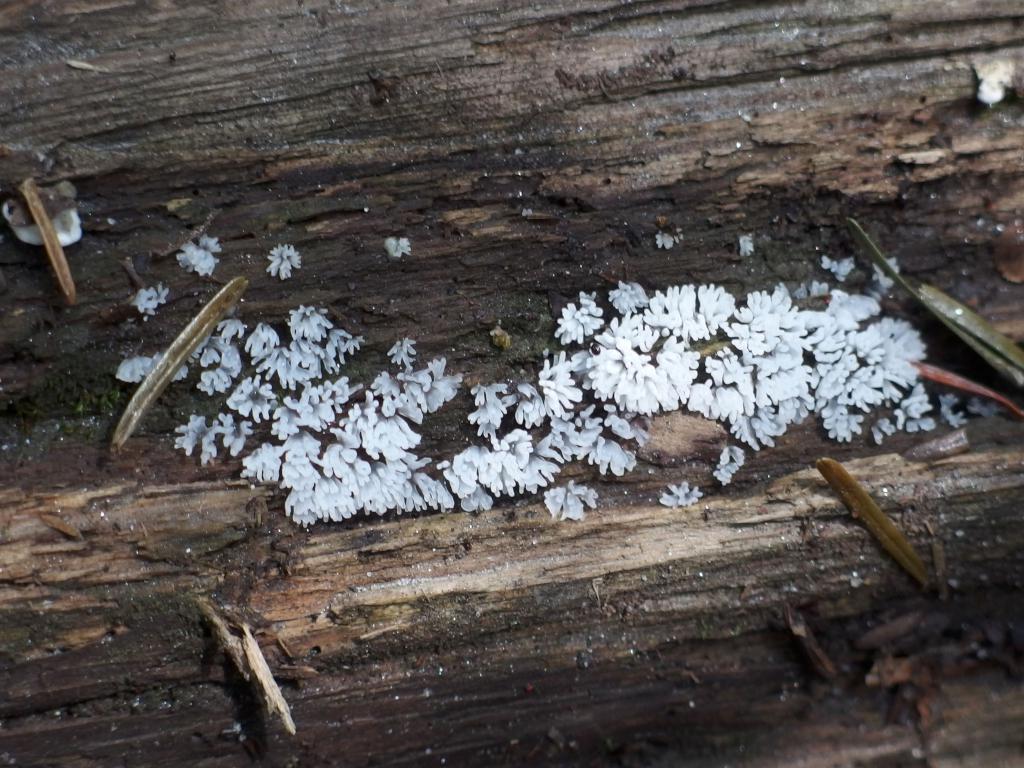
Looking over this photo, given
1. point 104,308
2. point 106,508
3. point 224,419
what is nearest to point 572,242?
point 224,419

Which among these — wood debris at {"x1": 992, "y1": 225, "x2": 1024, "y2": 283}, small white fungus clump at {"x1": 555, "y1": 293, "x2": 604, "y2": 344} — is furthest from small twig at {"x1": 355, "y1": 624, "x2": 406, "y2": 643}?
wood debris at {"x1": 992, "y1": 225, "x2": 1024, "y2": 283}

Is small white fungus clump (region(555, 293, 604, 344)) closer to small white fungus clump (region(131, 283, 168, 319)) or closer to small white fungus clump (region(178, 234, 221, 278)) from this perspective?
small white fungus clump (region(178, 234, 221, 278))

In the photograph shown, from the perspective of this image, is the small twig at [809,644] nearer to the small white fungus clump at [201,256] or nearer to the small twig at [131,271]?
the small white fungus clump at [201,256]

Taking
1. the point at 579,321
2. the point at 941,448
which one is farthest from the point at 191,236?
the point at 941,448

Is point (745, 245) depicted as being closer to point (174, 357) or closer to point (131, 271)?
point (174, 357)

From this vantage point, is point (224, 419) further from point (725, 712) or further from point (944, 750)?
point (944, 750)
